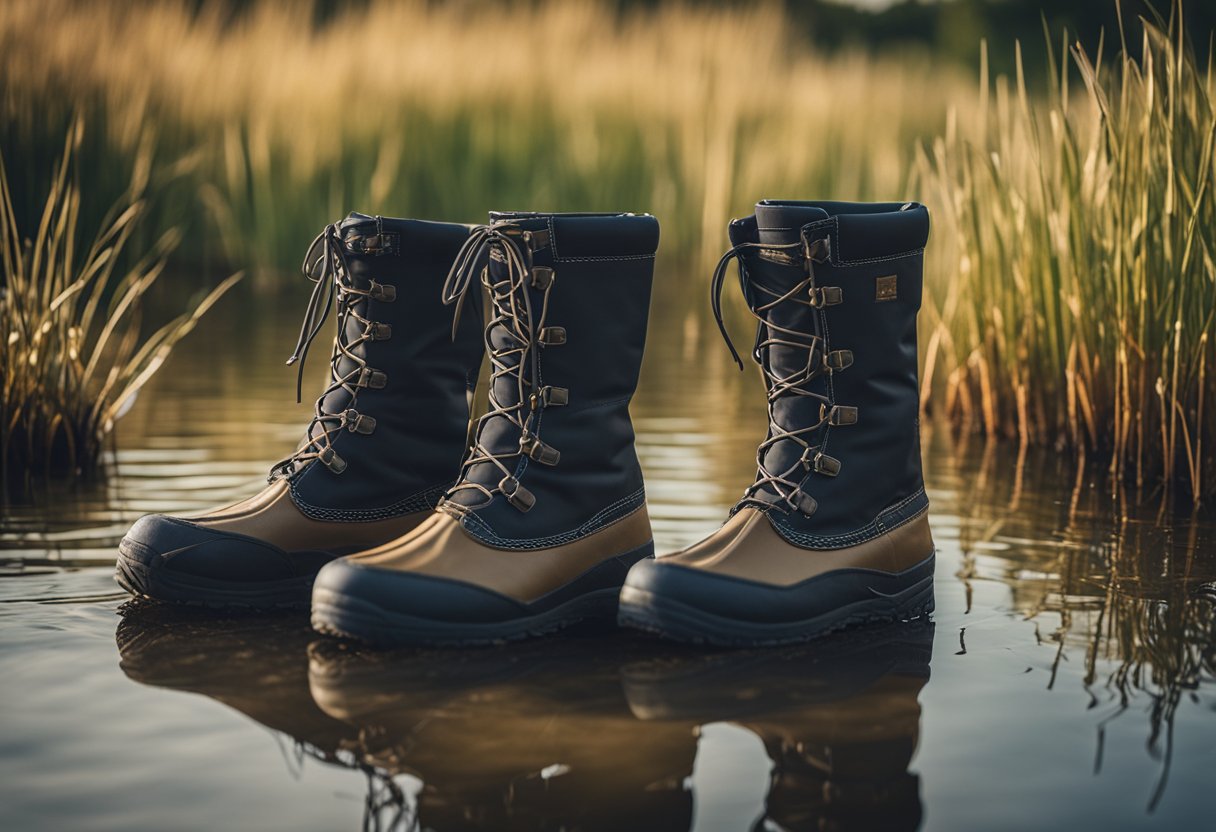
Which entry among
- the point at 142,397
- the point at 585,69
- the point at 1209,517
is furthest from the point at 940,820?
the point at 585,69

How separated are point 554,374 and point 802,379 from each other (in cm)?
35

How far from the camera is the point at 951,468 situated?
11.3 feet

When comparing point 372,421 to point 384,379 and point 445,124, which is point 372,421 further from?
point 445,124

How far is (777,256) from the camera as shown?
214cm

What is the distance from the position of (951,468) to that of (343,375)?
5.29 ft

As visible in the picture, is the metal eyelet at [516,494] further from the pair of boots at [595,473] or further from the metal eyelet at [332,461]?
the metal eyelet at [332,461]

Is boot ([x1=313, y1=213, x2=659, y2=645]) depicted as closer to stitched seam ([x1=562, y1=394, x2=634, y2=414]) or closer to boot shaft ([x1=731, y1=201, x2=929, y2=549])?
stitched seam ([x1=562, y1=394, x2=634, y2=414])

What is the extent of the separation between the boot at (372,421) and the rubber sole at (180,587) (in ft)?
0.05

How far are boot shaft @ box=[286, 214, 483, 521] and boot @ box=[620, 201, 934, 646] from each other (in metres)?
0.44

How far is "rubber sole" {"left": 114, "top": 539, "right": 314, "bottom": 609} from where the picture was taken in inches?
85.1

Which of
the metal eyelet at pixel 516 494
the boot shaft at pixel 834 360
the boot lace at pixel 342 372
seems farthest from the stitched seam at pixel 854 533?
the boot lace at pixel 342 372

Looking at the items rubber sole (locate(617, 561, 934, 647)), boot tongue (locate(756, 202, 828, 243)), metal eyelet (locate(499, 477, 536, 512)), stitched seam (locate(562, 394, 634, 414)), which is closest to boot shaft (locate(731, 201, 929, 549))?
boot tongue (locate(756, 202, 828, 243))

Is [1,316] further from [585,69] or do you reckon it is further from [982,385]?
[585,69]

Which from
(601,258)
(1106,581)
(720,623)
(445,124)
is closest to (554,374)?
(601,258)
